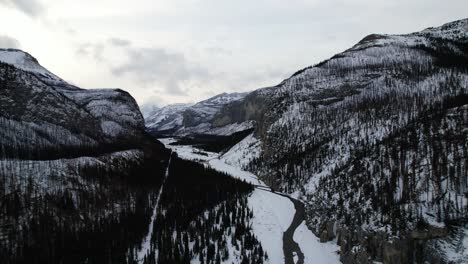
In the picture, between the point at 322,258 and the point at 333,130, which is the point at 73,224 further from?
the point at 333,130

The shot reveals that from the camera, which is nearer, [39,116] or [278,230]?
[278,230]

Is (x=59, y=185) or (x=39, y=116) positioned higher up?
(x=39, y=116)

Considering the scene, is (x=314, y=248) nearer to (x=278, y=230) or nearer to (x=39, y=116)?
(x=278, y=230)

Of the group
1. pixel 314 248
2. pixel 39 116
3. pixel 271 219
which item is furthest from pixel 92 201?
pixel 39 116

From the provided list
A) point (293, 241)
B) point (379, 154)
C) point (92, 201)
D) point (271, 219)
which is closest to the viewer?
point (293, 241)

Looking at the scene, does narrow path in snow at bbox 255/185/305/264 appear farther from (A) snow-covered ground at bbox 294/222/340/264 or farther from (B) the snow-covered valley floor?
(A) snow-covered ground at bbox 294/222/340/264

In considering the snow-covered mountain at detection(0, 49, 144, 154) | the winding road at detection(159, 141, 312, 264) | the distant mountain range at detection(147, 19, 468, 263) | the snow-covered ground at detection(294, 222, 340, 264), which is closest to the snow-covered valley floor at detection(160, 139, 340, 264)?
the snow-covered ground at detection(294, 222, 340, 264)

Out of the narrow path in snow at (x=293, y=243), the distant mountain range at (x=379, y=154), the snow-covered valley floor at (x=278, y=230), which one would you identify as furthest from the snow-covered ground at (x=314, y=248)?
the distant mountain range at (x=379, y=154)

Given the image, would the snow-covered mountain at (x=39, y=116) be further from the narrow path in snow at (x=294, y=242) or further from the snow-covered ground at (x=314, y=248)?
the snow-covered ground at (x=314, y=248)

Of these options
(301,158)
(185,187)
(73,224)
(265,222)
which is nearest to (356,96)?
(301,158)
